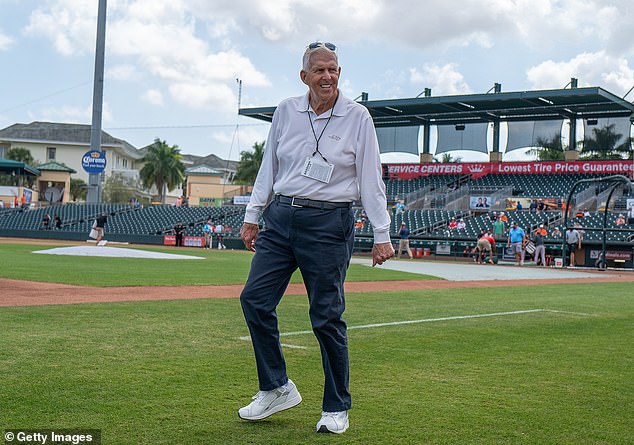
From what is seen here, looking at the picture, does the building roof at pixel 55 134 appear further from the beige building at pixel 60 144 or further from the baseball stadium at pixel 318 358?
the baseball stadium at pixel 318 358

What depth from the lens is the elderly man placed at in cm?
461

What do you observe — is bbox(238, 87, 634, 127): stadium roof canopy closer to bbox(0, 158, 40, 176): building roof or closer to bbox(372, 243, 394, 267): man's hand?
bbox(0, 158, 40, 176): building roof

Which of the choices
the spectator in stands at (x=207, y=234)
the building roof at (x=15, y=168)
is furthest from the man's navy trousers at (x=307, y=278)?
the building roof at (x=15, y=168)

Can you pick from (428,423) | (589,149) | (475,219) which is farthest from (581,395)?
(589,149)

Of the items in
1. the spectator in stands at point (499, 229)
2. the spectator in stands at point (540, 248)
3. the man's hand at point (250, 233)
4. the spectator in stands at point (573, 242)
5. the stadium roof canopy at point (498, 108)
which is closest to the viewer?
the man's hand at point (250, 233)

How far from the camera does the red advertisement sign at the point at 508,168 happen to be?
48.6 metres

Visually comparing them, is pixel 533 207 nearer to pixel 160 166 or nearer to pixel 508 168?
pixel 508 168

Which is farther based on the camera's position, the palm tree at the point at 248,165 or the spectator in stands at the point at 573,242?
the palm tree at the point at 248,165

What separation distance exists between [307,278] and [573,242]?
30.1 metres

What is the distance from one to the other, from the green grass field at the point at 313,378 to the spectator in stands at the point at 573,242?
23.4 metres

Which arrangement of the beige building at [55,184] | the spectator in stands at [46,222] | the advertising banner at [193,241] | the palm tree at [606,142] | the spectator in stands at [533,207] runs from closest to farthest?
the spectator in stands at [533,207], the advertising banner at [193,241], the palm tree at [606,142], the spectator in stands at [46,222], the beige building at [55,184]

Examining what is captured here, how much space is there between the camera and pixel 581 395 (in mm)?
5504

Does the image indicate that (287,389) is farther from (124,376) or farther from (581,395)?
(581,395)

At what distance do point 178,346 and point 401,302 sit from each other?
6.37 meters
